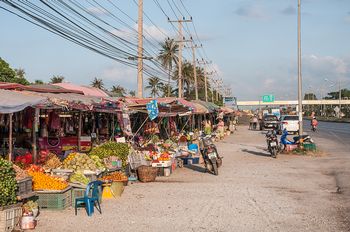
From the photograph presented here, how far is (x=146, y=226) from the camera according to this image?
8.39m

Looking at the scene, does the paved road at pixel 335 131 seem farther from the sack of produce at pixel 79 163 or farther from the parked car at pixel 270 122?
the sack of produce at pixel 79 163

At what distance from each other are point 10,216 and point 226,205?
4530 millimetres

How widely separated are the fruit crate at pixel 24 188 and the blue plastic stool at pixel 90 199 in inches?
37.1

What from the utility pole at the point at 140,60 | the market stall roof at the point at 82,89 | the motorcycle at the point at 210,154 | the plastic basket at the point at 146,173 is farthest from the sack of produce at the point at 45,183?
the utility pole at the point at 140,60

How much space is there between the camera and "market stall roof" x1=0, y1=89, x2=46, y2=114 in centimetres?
960

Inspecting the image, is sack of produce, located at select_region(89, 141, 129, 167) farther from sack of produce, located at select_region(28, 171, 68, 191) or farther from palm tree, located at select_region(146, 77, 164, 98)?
palm tree, located at select_region(146, 77, 164, 98)

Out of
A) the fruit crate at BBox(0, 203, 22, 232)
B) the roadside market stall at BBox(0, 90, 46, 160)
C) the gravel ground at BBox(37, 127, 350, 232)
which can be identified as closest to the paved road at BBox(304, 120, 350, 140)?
the gravel ground at BBox(37, 127, 350, 232)

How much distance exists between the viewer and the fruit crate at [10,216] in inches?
306

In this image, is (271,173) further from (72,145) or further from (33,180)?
(33,180)

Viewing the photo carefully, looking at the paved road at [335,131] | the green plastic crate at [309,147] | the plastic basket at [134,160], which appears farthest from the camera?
the paved road at [335,131]

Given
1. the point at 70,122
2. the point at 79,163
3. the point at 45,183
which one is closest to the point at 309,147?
the point at 70,122

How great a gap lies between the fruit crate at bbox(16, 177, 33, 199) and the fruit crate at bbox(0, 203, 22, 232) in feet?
1.07

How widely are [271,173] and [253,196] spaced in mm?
4791

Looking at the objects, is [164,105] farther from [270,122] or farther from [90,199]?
[270,122]
